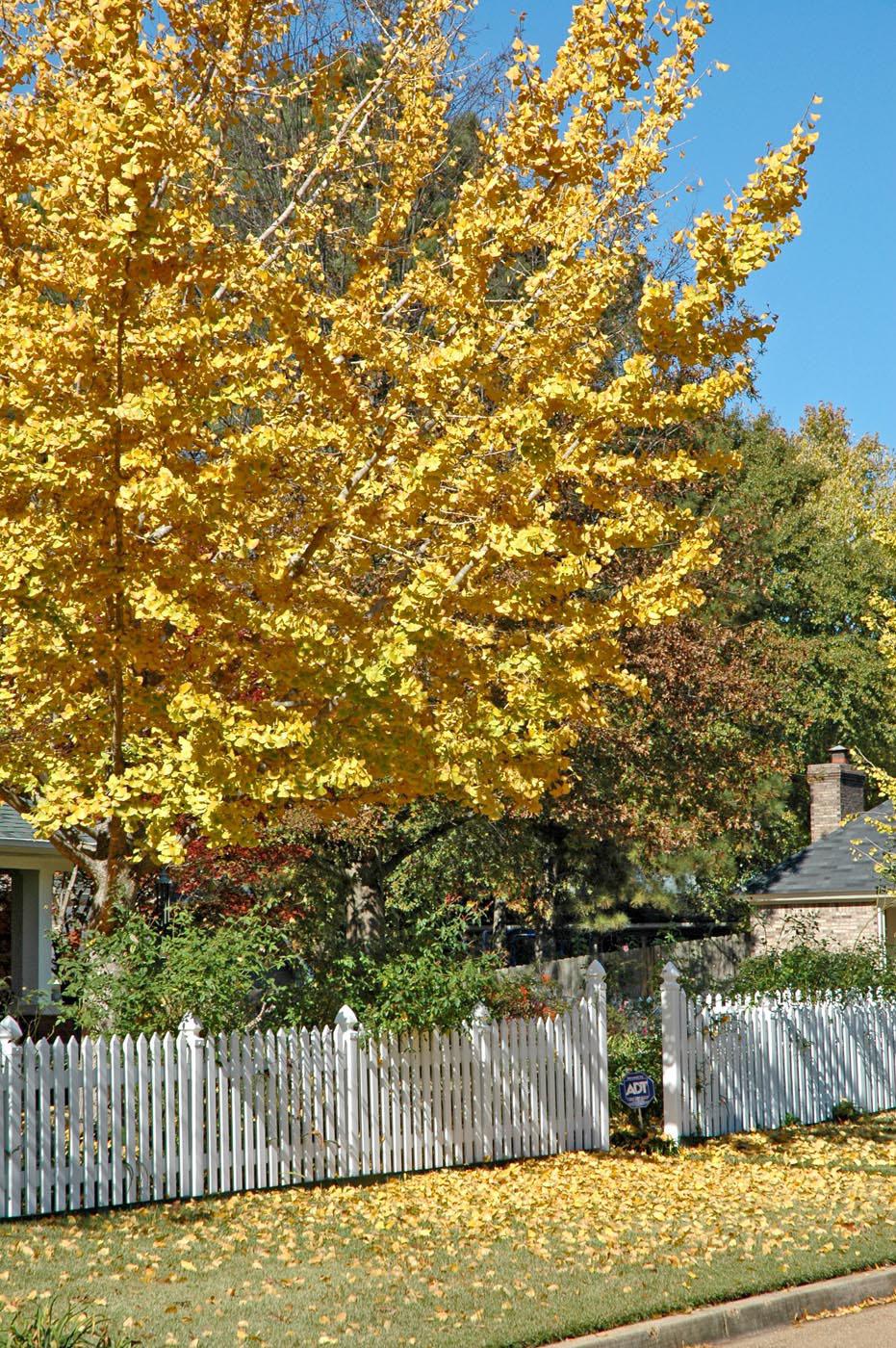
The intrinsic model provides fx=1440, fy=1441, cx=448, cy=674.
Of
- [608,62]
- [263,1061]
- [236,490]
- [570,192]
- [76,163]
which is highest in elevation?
[608,62]

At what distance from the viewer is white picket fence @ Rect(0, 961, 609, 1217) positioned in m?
9.20

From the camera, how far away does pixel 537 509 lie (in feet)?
35.3

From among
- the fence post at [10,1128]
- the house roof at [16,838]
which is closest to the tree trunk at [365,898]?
the house roof at [16,838]

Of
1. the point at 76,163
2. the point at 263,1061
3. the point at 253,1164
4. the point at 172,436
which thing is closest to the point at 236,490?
the point at 172,436

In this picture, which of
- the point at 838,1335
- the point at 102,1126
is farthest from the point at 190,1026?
the point at 838,1335

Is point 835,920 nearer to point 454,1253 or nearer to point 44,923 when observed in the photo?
point 44,923

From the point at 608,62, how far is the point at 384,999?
7.39 meters

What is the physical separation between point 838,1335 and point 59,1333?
3835 millimetres

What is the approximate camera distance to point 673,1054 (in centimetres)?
1280

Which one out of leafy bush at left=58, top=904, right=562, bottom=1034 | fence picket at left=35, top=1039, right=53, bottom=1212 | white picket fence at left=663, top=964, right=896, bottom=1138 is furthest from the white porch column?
fence picket at left=35, top=1039, right=53, bottom=1212

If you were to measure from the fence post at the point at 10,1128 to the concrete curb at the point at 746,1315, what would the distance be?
3.99 metres

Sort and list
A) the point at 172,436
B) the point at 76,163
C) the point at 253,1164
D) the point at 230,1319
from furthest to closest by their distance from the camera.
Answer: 1. the point at 253,1164
2. the point at 172,436
3. the point at 76,163
4. the point at 230,1319

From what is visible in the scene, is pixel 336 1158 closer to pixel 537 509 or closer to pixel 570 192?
pixel 537 509

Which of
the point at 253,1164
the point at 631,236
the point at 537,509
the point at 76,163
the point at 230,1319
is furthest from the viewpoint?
the point at 631,236
